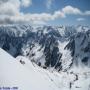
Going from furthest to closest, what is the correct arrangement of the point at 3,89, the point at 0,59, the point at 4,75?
the point at 0,59
the point at 4,75
the point at 3,89

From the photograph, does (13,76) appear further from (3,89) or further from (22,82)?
(3,89)

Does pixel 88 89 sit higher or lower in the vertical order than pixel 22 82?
lower

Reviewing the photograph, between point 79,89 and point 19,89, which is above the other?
point 19,89

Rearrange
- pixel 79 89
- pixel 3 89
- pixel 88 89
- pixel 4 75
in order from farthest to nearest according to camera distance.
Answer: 1. pixel 79 89
2. pixel 88 89
3. pixel 4 75
4. pixel 3 89

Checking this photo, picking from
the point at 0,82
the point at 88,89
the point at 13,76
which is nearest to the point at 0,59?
the point at 13,76

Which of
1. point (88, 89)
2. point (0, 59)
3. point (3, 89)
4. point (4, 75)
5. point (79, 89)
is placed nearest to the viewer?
point (3, 89)

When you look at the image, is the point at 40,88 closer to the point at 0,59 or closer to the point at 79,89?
the point at 0,59

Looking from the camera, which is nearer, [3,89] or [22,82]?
[3,89]

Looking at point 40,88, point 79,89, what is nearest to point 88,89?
point 79,89

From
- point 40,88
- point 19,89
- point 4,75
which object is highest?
point 4,75
